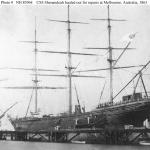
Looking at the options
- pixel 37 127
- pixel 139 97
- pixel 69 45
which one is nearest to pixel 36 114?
pixel 37 127

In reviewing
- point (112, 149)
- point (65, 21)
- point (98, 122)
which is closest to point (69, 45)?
point (65, 21)

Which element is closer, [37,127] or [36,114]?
[37,127]

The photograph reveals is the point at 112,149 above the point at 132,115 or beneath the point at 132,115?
beneath

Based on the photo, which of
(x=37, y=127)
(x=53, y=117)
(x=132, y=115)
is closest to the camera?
(x=132, y=115)

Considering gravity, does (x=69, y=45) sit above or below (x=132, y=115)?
above

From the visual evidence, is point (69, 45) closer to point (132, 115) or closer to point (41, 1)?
point (132, 115)

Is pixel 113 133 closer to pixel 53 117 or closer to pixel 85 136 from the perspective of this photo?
pixel 85 136

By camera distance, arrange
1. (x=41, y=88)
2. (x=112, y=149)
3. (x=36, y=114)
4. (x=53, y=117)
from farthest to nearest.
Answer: (x=41, y=88) → (x=36, y=114) → (x=53, y=117) → (x=112, y=149)

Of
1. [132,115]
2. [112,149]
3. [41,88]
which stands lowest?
Answer: [112,149]

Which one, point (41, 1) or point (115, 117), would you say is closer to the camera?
point (41, 1)
